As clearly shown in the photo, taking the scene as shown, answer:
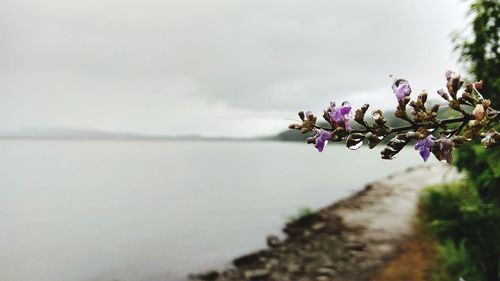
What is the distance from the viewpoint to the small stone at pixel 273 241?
1694 cm

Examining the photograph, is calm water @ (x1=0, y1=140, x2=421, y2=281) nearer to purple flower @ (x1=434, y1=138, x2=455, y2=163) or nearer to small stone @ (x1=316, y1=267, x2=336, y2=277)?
small stone @ (x1=316, y1=267, x2=336, y2=277)

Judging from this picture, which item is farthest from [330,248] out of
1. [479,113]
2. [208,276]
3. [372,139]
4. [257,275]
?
[479,113]

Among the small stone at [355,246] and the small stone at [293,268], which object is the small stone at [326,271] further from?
the small stone at [355,246]

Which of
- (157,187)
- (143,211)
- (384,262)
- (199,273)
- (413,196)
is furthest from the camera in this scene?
(157,187)

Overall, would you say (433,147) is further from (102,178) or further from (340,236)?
(102,178)

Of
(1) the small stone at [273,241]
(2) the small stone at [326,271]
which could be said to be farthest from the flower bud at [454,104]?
(1) the small stone at [273,241]

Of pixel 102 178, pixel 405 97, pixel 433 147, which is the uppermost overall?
pixel 405 97

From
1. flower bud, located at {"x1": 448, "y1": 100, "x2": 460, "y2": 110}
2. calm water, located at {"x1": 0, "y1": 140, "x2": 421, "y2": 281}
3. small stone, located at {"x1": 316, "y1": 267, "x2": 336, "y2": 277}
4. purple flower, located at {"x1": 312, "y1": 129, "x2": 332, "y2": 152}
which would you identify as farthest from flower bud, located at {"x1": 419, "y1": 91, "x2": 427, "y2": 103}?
calm water, located at {"x1": 0, "y1": 140, "x2": 421, "y2": 281}

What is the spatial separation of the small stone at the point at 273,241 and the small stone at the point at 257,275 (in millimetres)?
3711

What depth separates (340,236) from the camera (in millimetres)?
16188

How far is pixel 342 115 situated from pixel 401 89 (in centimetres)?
29

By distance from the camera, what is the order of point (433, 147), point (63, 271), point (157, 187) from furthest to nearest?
point (157, 187)
point (63, 271)
point (433, 147)

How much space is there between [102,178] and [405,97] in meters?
56.9

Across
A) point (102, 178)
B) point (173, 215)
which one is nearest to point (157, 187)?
point (102, 178)
